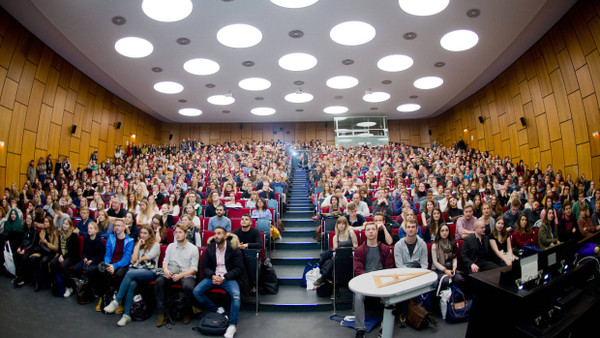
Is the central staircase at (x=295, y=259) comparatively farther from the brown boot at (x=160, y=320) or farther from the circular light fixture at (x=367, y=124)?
the circular light fixture at (x=367, y=124)

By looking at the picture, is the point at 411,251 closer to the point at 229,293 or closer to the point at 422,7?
the point at 229,293

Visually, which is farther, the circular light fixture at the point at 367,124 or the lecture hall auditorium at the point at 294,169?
the circular light fixture at the point at 367,124

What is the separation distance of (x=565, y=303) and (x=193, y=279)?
10.5 feet

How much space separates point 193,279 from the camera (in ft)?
11.4

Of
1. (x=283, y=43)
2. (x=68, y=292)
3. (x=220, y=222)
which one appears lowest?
(x=68, y=292)

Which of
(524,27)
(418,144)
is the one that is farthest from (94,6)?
(418,144)

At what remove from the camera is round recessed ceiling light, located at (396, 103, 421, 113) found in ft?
45.3

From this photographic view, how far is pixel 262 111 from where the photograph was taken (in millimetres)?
14609

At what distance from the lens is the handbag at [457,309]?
125 inches

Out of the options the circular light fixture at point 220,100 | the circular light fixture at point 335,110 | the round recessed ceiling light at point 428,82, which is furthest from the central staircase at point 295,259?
the circular light fixture at point 335,110

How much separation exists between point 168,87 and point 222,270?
942cm

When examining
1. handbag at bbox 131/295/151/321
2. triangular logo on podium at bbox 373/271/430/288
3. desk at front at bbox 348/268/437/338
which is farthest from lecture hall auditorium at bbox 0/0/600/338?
triangular logo on podium at bbox 373/271/430/288

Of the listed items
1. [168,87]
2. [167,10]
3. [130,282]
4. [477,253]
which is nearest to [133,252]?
[130,282]

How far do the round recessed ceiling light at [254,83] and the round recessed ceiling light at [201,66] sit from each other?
125 centimetres
